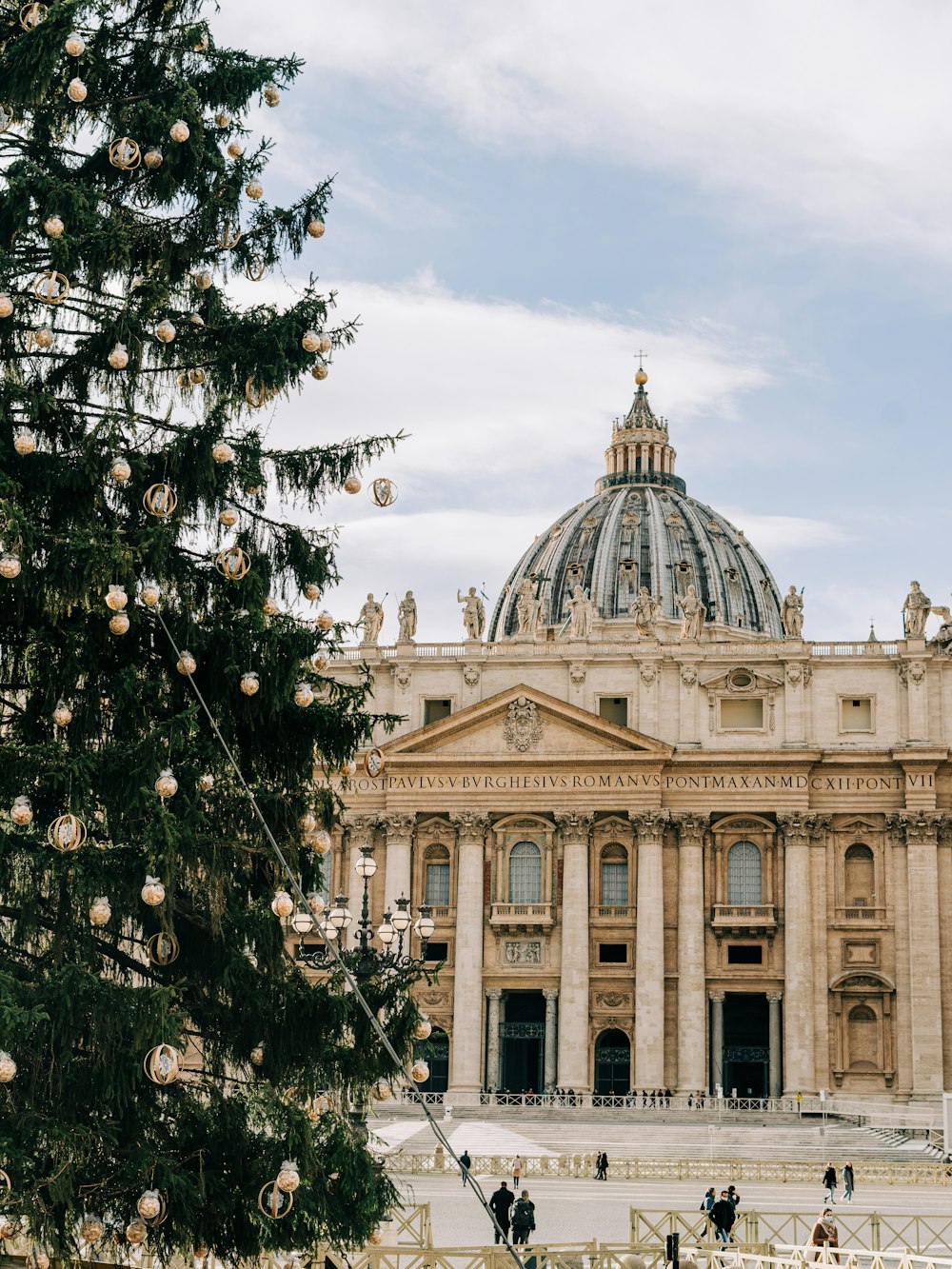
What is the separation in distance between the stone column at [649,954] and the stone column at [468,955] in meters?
5.36

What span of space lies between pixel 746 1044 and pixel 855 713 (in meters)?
12.6

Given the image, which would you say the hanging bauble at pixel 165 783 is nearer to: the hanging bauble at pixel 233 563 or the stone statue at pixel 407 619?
the hanging bauble at pixel 233 563

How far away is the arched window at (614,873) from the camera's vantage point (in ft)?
207

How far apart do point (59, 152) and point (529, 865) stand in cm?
4955

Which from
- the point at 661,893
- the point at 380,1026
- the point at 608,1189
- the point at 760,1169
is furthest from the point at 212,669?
the point at 661,893

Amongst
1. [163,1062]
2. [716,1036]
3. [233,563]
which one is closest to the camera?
[163,1062]

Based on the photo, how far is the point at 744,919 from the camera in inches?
2427

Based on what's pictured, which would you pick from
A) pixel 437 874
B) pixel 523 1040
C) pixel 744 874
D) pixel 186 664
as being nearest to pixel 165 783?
pixel 186 664

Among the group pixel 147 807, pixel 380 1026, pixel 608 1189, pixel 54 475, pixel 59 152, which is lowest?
pixel 608 1189

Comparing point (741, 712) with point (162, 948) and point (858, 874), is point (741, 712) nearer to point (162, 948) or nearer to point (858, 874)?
point (858, 874)

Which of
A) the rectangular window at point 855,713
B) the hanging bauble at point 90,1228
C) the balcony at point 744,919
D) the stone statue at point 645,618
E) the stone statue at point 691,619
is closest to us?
the hanging bauble at point 90,1228

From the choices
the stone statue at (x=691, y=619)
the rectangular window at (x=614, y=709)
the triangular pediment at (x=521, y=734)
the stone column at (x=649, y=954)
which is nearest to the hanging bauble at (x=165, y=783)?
the stone column at (x=649, y=954)

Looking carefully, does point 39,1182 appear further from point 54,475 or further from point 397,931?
point 397,931

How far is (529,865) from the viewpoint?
209ft
